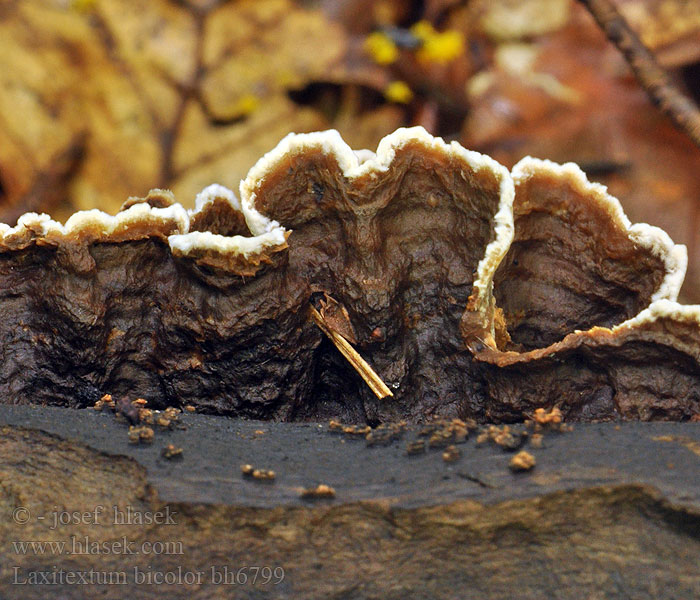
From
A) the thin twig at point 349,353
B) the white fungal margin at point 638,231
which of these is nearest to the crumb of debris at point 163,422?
the thin twig at point 349,353

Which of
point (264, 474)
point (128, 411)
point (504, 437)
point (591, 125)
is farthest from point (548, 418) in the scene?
point (591, 125)

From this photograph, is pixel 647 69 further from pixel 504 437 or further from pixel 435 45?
pixel 504 437

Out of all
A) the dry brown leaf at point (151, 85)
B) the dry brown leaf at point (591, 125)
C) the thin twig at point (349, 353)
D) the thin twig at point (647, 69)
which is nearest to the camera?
the thin twig at point (349, 353)

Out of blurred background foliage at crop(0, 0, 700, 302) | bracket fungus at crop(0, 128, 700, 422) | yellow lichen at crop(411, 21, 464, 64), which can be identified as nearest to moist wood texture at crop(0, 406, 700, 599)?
bracket fungus at crop(0, 128, 700, 422)

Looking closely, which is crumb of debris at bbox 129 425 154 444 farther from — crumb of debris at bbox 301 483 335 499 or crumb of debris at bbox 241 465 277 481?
crumb of debris at bbox 301 483 335 499

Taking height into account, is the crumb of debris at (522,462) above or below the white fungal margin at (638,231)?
below

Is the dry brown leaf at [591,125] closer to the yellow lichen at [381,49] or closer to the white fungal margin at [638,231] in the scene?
the yellow lichen at [381,49]

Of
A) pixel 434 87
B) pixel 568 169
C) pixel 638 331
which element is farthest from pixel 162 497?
pixel 434 87
